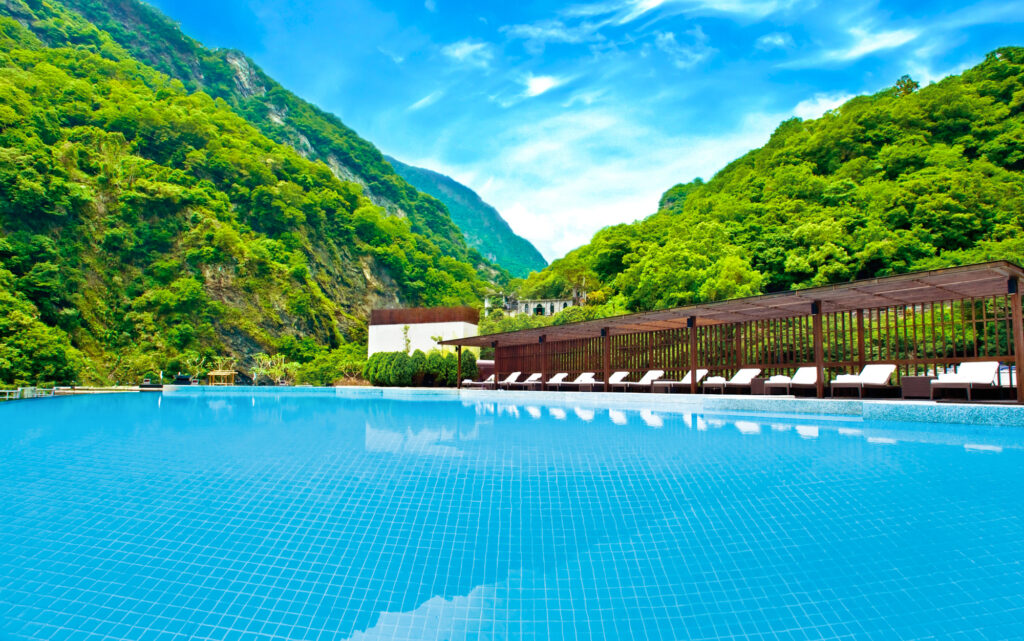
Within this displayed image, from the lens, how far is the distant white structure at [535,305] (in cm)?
4856

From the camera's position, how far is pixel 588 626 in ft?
7.78

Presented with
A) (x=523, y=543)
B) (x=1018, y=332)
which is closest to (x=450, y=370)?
(x=1018, y=332)

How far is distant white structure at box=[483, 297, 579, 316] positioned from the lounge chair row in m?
28.7

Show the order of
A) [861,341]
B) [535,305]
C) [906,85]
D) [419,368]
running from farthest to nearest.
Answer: [535,305], [906,85], [419,368], [861,341]

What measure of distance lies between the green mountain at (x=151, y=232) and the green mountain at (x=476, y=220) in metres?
57.9

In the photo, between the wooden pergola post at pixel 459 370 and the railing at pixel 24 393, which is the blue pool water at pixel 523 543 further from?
the railing at pixel 24 393

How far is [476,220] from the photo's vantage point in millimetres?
112062

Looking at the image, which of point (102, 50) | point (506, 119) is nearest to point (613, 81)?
point (506, 119)

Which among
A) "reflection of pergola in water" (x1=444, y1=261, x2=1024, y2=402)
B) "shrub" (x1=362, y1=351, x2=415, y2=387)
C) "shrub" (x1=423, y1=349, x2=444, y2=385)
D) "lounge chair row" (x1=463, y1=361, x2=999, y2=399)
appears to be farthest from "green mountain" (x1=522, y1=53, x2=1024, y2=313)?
"shrub" (x1=362, y1=351, x2=415, y2=387)

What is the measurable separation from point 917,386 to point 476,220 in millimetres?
106459

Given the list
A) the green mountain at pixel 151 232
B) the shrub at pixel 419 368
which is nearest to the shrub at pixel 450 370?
the shrub at pixel 419 368

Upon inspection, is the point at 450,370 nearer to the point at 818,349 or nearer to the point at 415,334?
the point at 415,334

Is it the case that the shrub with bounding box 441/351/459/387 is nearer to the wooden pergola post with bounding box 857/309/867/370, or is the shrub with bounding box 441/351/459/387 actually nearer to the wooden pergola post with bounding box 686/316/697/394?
the wooden pergola post with bounding box 686/316/697/394

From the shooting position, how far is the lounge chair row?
27.5 ft
